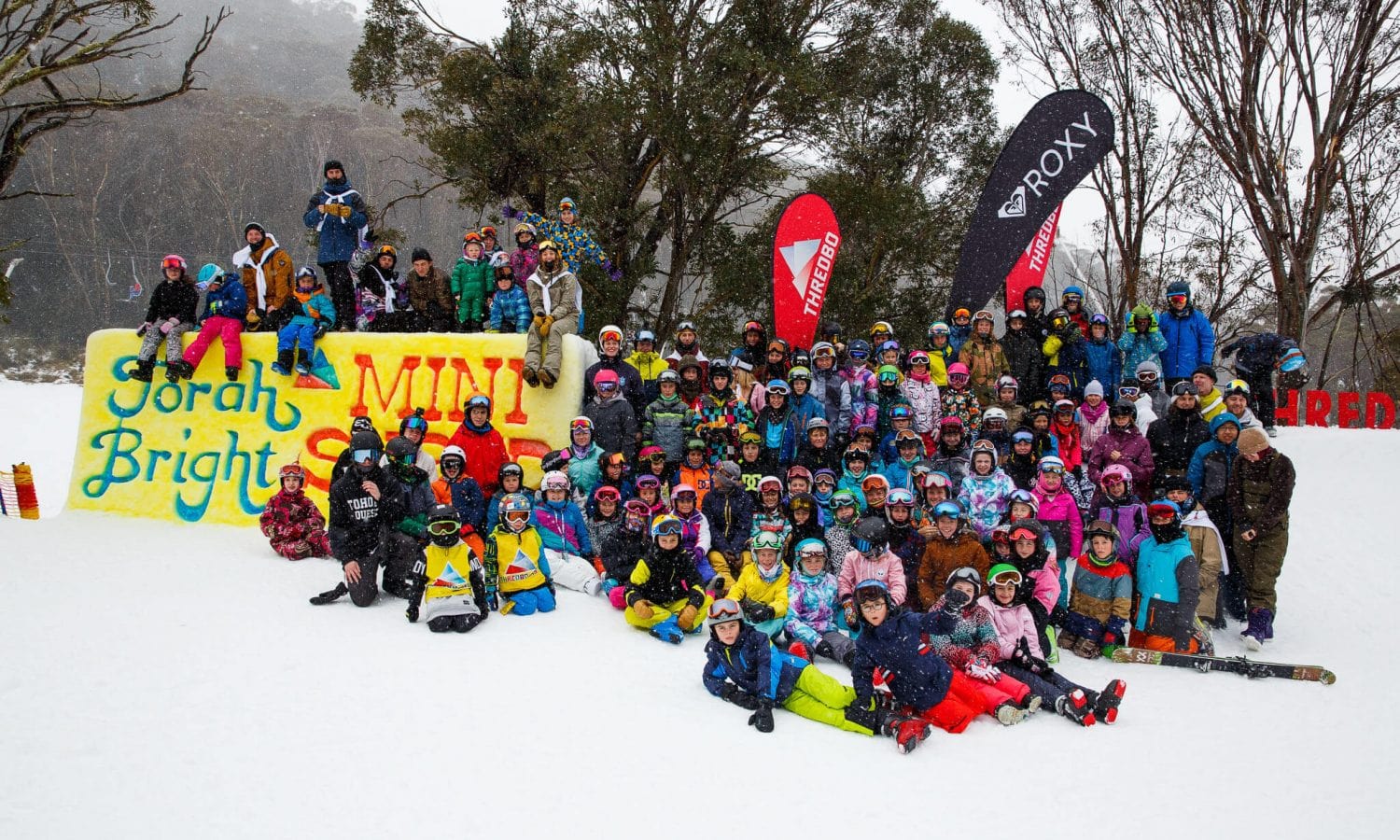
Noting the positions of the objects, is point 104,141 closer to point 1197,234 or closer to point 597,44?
point 597,44

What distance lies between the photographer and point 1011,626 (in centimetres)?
512

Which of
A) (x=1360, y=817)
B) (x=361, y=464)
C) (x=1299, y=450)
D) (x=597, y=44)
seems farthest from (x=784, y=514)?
(x=597, y=44)

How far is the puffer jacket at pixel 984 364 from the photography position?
7.95m

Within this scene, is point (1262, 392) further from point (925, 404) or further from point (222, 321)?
point (222, 321)

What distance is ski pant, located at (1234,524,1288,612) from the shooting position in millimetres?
6348

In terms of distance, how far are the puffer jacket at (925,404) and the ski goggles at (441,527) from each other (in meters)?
4.16

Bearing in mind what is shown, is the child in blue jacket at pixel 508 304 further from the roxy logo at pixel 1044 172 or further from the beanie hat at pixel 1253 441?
the beanie hat at pixel 1253 441

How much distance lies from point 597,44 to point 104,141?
40.1 m

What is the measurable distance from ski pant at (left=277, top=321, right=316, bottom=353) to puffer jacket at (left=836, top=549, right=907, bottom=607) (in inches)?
219

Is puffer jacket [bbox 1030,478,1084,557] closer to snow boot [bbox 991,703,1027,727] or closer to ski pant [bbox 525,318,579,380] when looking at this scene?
snow boot [bbox 991,703,1027,727]

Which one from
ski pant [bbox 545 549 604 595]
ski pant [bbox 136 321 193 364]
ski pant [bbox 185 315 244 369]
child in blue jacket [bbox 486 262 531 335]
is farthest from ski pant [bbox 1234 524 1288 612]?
ski pant [bbox 136 321 193 364]

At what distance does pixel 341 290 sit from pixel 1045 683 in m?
7.67

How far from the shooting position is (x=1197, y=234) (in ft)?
75.2

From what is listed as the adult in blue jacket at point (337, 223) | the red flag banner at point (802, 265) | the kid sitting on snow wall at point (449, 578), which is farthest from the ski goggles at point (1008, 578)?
the adult in blue jacket at point (337, 223)
